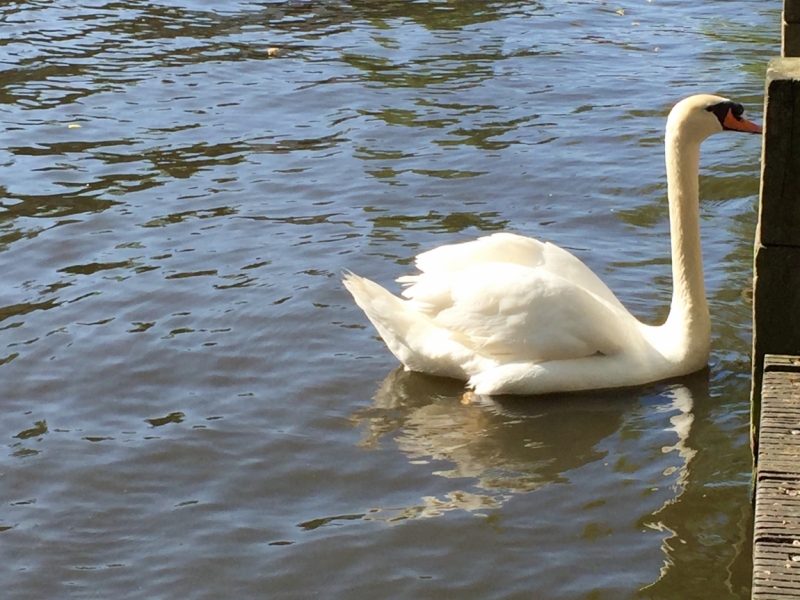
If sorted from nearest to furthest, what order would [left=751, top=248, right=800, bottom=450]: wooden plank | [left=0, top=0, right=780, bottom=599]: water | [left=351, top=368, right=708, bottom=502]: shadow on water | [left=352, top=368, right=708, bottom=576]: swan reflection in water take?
[left=751, top=248, right=800, bottom=450]: wooden plank < [left=0, top=0, right=780, bottom=599]: water < [left=352, top=368, right=708, bottom=576]: swan reflection in water < [left=351, top=368, right=708, bottom=502]: shadow on water

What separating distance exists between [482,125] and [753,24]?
4246mm

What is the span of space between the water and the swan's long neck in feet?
0.74

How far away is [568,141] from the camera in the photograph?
9922 mm

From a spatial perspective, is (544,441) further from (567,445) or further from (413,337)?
(413,337)

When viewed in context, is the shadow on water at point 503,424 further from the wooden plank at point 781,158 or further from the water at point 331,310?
the wooden plank at point 781,158

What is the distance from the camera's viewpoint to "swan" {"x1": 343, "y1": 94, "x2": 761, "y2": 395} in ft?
19.9

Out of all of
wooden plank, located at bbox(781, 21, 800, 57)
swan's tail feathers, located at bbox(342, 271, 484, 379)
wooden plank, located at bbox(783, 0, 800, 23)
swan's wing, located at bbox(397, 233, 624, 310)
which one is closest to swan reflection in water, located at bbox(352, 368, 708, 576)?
swan's tail feathers, located at bbox(342, 271, 484, 379)

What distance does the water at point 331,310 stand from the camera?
4.88 m

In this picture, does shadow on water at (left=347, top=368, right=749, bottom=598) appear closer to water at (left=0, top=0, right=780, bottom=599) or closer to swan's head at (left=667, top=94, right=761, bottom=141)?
water at (left=0, top=0, right=780, bottom=599)

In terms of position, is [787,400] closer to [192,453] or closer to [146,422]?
Answer: [192,453]

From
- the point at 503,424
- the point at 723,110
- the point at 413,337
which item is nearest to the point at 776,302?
the point at 503,424

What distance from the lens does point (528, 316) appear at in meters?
6.04

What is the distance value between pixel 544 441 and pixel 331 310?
1.83 m

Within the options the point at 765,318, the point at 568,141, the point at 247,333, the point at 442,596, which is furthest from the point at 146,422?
the point at 568,141
